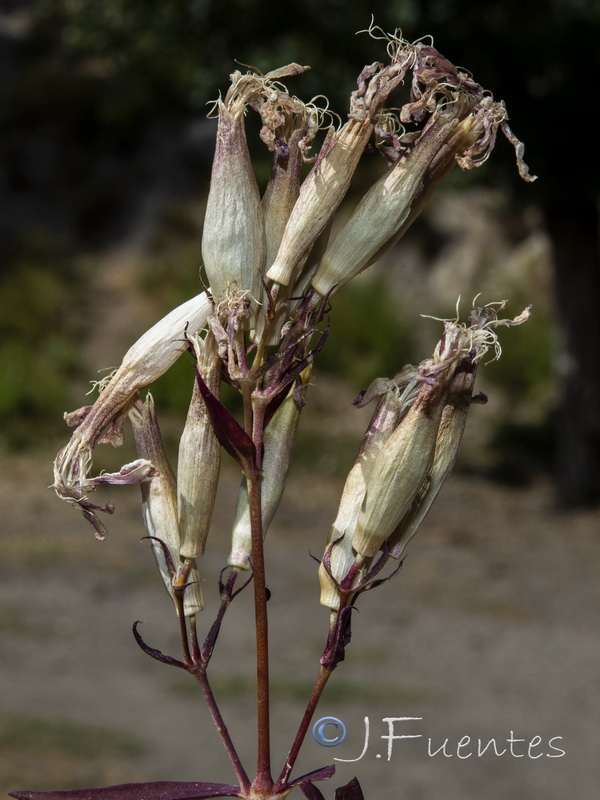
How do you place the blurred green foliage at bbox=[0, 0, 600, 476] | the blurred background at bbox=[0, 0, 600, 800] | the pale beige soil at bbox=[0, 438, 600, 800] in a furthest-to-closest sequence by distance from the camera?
the blurred green foliage at bbox=[0, 0, 600, 476] < the blurred background at bbox=[0, 0, 600, 800] < the pale beige soil at bbox=[0, 438, 600, 800]

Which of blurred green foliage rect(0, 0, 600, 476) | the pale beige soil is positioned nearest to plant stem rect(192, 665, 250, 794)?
the pale beige soil

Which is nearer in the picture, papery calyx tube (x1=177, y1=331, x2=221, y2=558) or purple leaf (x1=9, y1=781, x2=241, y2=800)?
purple leaf (x1=9, y1=781, x2=241, y2=800)

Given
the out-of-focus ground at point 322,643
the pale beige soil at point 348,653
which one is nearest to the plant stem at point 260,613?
the pale beige soil at point 348,653

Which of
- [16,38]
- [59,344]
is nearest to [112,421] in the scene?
[59,344]

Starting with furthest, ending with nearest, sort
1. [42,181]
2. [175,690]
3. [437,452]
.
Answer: [42,181] < [175,690] < [437,452]

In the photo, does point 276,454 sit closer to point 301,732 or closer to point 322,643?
point 301,732

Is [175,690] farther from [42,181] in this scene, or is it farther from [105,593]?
[42,181]

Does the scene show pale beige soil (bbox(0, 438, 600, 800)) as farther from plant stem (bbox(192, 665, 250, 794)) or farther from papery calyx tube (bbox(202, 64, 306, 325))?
papery calyx tube (bbox(202, 64, 306, 325))
